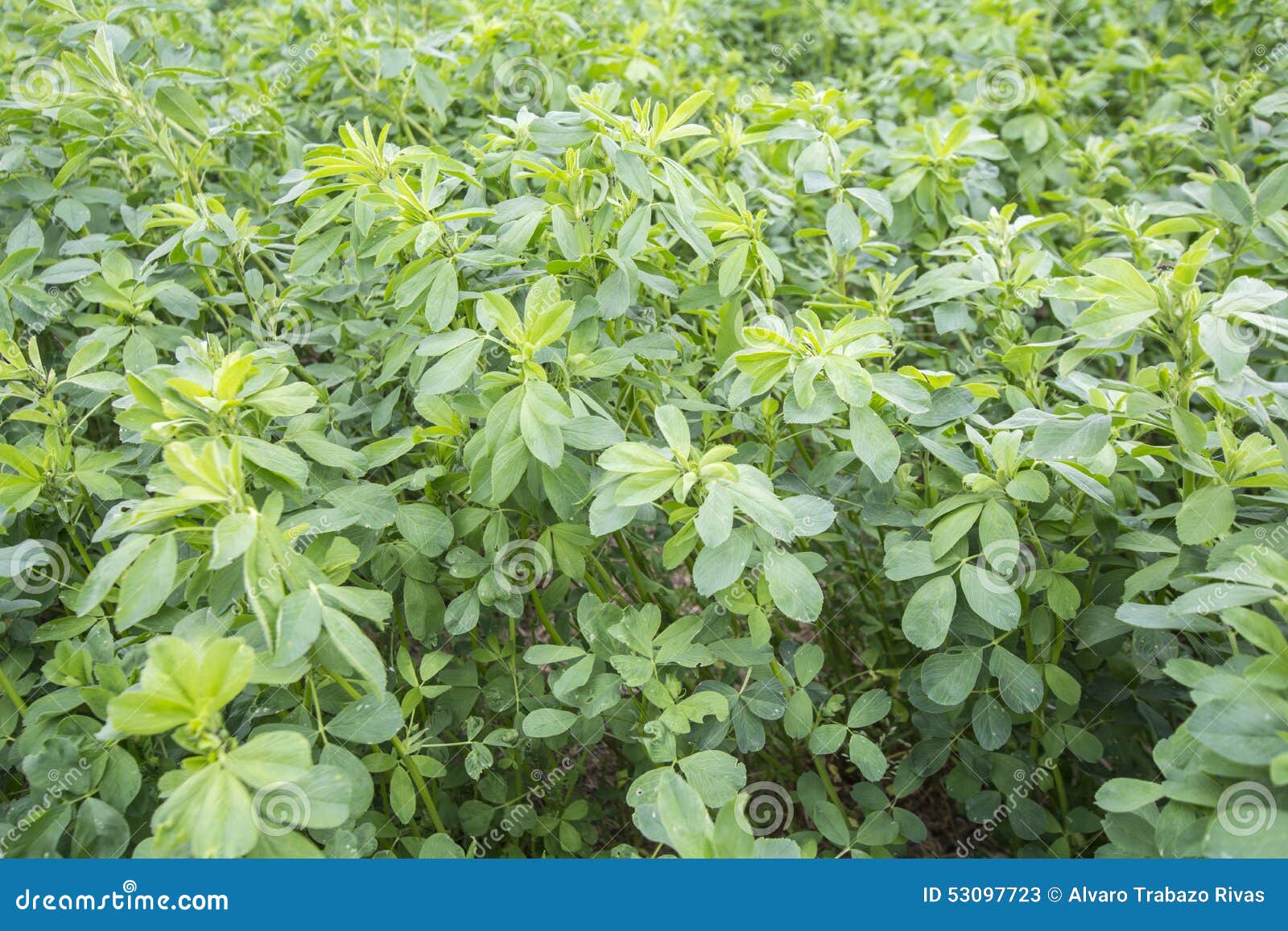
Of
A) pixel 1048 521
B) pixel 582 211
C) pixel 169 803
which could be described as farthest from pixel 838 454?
pixel 169 803

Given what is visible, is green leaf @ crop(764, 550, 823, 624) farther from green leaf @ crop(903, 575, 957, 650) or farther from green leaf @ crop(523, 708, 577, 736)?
green leaf @ crop(523, 708, 577, 736)

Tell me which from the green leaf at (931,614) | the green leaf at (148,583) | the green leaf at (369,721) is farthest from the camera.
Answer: the green leaf at (931,614)

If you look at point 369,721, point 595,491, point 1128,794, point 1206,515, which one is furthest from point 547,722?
point 1206,515

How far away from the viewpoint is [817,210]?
8.95 ft

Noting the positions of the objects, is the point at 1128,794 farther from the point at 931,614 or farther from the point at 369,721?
the point at 369,721

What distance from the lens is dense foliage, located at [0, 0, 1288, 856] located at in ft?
4.64

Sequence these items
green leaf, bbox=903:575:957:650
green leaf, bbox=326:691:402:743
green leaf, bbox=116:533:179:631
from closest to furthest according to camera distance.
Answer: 1. green leaf, bbox=116:533:179:631
2. green leaf, bbox=326:691:402:743
3. green leaf, bbox=903:575:957:650

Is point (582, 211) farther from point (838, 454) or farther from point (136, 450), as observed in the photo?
point (136, 450)

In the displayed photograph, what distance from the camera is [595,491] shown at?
1.63 m

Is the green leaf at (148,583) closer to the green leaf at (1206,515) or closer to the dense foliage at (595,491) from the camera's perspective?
the dense foliage at (595,491)

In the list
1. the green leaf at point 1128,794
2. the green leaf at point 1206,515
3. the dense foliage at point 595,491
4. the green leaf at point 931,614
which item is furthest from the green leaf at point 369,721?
the green leaf at point 1206,515

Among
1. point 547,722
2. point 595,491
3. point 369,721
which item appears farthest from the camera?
point 547,722

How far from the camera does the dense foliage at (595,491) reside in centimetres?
142

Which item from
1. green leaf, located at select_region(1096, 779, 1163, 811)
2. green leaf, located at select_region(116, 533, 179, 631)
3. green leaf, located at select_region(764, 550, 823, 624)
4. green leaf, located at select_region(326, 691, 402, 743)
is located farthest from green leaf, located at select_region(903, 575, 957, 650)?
green leaf, located at select_region(116, 533, 179, 631)
